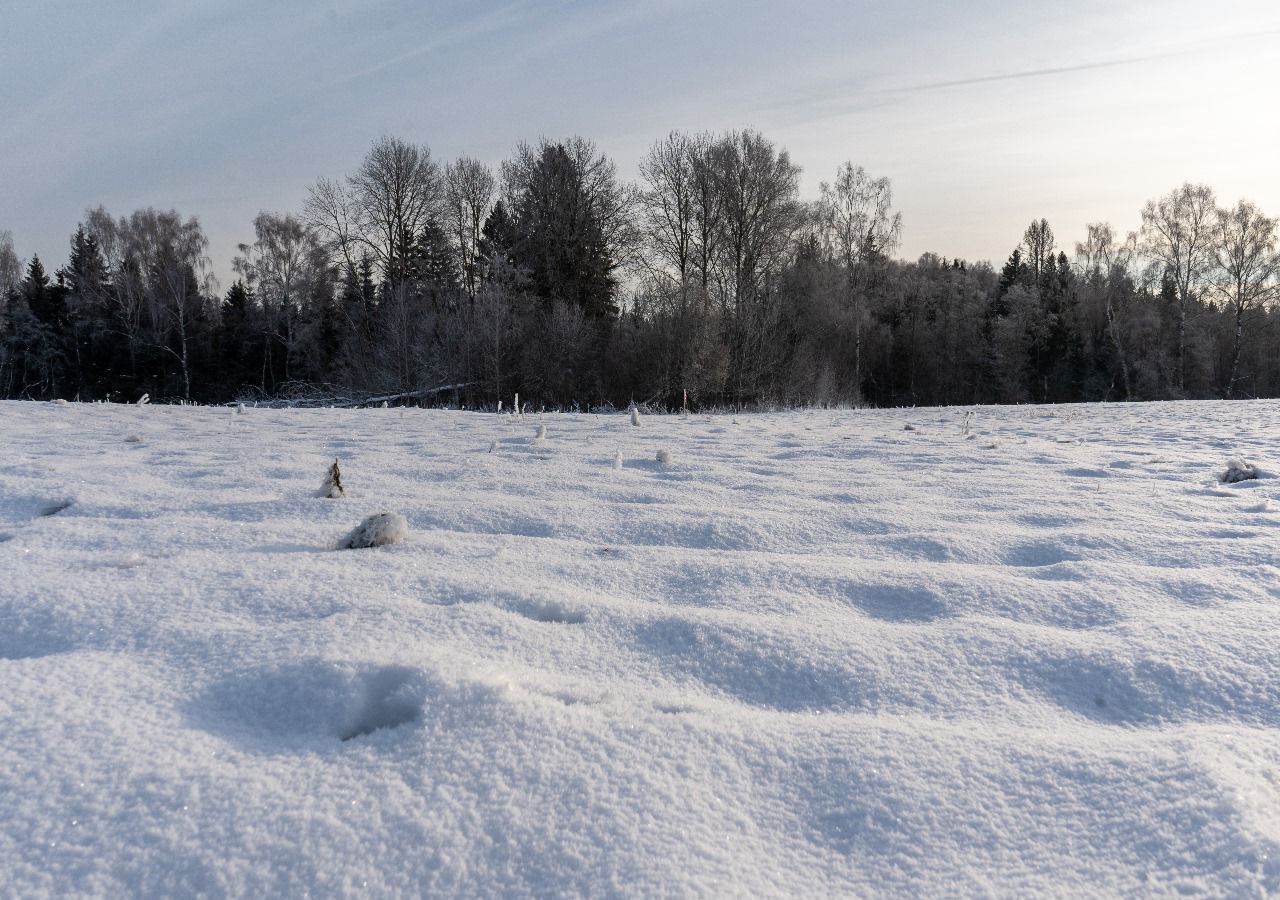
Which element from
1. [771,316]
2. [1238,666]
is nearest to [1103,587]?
[1238,666]

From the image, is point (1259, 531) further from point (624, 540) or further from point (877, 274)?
point (877, 274)

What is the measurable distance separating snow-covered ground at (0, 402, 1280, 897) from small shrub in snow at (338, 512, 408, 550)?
4 cm

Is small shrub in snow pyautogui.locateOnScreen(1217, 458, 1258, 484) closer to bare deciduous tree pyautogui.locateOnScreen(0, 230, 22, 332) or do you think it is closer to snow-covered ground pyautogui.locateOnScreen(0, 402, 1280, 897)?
snow-covered ground pyautogui.locateOnScreen(0, 402, 1280, 897)

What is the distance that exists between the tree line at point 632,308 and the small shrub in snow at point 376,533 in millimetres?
16047

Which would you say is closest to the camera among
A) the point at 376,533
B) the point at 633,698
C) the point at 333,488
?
the point at 633,698

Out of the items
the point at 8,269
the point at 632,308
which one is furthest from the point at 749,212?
the point at 8,269

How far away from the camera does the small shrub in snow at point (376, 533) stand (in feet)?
6.41

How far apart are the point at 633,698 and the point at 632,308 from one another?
19884mm

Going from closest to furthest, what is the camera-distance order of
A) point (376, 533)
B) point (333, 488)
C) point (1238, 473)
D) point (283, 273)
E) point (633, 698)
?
point (633, 698)
point (376, 533)
point (333, 488)
point (1238, 473)
point (283, 273)

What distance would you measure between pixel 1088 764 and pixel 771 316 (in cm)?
2098

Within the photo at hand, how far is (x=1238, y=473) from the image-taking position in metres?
3.11

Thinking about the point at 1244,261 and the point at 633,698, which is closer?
the point at 633,698

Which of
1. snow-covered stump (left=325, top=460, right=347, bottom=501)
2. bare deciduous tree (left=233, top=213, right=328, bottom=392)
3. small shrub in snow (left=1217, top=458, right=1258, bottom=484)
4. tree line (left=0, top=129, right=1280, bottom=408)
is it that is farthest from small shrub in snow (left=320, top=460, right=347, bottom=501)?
bare deciduous tree (left=233, top=213, right=328, bottom=392)

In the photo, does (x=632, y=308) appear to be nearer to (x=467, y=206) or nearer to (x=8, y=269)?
(x=467, y=206)
